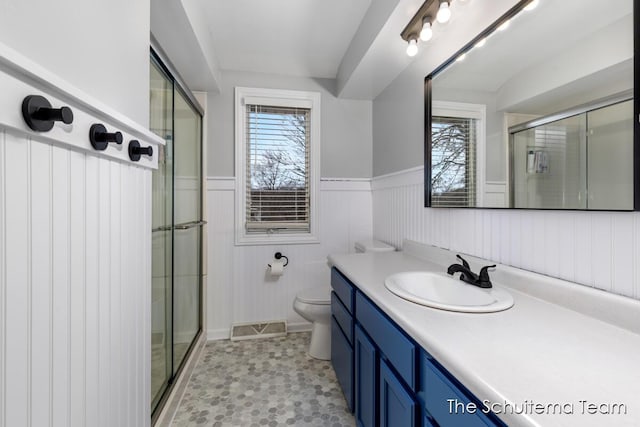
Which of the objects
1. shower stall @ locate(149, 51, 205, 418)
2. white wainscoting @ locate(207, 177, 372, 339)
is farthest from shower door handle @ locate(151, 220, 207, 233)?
white wainscoting @ locate(207, 177, 372, 339)

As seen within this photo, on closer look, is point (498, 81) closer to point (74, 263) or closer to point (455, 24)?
point (455, 24)

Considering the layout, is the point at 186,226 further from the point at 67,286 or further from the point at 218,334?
the point at 67,286

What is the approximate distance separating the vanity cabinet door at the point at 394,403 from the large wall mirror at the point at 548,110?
80cm

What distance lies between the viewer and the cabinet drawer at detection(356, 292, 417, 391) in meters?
0.83

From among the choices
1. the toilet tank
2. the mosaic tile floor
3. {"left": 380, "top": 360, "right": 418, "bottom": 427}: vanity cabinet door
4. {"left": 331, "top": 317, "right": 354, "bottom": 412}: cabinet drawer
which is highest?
the toilet tank

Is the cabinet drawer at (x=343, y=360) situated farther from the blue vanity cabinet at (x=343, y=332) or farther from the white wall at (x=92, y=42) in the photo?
the white wall at (x=92, y=42)

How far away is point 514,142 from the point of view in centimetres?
112

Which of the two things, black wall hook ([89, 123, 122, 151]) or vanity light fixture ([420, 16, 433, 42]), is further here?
vanity light fixture ([420, 16, 433, 42])

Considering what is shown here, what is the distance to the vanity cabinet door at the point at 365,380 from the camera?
113 centimetres

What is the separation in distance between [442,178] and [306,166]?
4.23 ft

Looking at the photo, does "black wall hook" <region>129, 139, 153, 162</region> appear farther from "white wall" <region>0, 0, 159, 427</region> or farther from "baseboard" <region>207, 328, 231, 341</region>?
"baseboard" <region>207, 328, 231, 341</region>

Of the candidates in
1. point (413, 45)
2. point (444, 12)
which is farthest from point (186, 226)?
point (444, 12)

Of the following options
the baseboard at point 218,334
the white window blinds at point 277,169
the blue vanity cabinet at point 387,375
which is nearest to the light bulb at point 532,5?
the blue vanity cabinet at point 387,375

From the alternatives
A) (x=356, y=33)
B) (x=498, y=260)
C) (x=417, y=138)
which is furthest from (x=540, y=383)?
(x=356, y=33)
